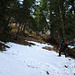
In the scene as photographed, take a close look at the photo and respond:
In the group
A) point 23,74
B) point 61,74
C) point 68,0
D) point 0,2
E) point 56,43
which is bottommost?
point 56,43

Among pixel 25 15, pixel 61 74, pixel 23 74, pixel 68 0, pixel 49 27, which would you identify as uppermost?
pixel 68 0

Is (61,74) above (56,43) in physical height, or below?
above

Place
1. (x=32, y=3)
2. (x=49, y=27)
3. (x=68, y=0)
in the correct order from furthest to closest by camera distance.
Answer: (x=49, y=27), (x=32, y=3), (x=68, y=0)

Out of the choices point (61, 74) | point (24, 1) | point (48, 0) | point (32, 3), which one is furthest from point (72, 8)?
point (61, 74)

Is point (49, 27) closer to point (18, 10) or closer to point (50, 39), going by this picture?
point (50, 39)

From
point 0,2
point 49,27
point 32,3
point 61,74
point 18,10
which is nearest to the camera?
point 61,74

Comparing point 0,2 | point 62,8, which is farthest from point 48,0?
point 0,2

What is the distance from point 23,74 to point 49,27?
1498 cm

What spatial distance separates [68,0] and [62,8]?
4.70ft

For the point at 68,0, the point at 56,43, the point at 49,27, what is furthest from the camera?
the point at 56,43

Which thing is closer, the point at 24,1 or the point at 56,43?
the point at 24,1

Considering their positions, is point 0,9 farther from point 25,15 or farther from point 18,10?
point 25,15

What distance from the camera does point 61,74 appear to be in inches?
180

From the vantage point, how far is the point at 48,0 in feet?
46.9
